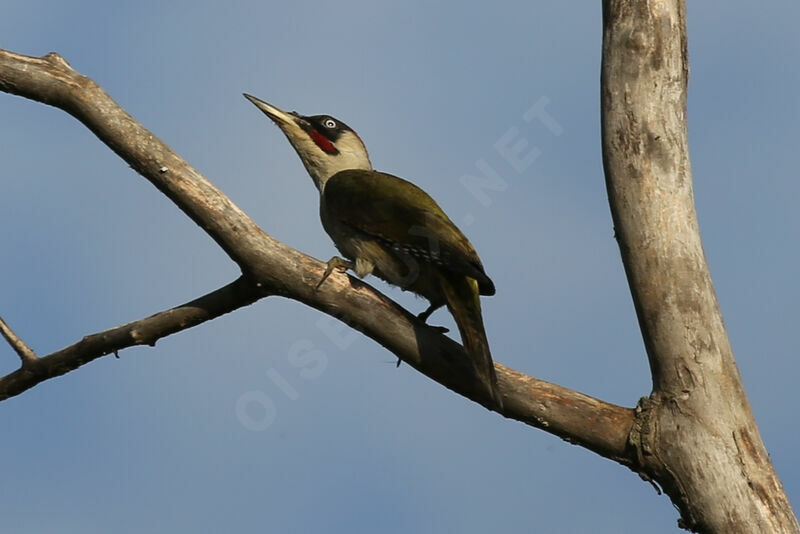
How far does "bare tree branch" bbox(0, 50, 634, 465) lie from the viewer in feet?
16.0

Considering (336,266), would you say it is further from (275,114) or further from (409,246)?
(275,114)

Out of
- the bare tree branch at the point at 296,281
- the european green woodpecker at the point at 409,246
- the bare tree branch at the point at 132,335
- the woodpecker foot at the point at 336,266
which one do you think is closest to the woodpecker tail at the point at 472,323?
the european green woodpecker at the point at 409,246

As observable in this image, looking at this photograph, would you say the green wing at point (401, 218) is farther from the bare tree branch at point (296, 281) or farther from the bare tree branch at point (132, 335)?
the bare tree branch at point (132, 335)

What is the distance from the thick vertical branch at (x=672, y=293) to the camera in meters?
4.81

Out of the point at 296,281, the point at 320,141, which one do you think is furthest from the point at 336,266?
the point at 320,141

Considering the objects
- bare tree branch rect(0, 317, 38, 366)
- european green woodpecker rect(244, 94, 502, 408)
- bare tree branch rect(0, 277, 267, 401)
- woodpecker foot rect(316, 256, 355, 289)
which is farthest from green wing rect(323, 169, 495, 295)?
bare tree branch rect(0, 317, 38, 366)

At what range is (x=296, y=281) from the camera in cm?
493

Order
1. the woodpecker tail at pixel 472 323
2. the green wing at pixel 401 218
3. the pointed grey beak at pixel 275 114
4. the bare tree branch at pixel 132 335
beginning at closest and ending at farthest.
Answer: the woodpecker tail at pixel 472 323 → the bare tree branch at pixel 132 335 → the green wing at pixel 401 218 → the pointed grey beak at pixel 275 114

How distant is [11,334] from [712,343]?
3719 millimetres

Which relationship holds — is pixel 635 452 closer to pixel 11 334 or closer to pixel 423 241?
pixel 423 241

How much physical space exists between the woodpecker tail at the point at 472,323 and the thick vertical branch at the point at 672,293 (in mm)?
794

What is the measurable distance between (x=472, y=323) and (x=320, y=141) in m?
2.48

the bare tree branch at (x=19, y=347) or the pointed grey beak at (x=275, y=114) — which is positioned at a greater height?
the pointed grey beak at (x=275, y=114)

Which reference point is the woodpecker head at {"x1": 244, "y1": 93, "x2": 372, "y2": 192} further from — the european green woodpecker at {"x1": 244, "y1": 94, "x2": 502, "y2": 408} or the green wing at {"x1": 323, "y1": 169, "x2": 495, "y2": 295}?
the green wing at {"x1": 323, "y1": 169, "x2": 495, "y2": 295}
